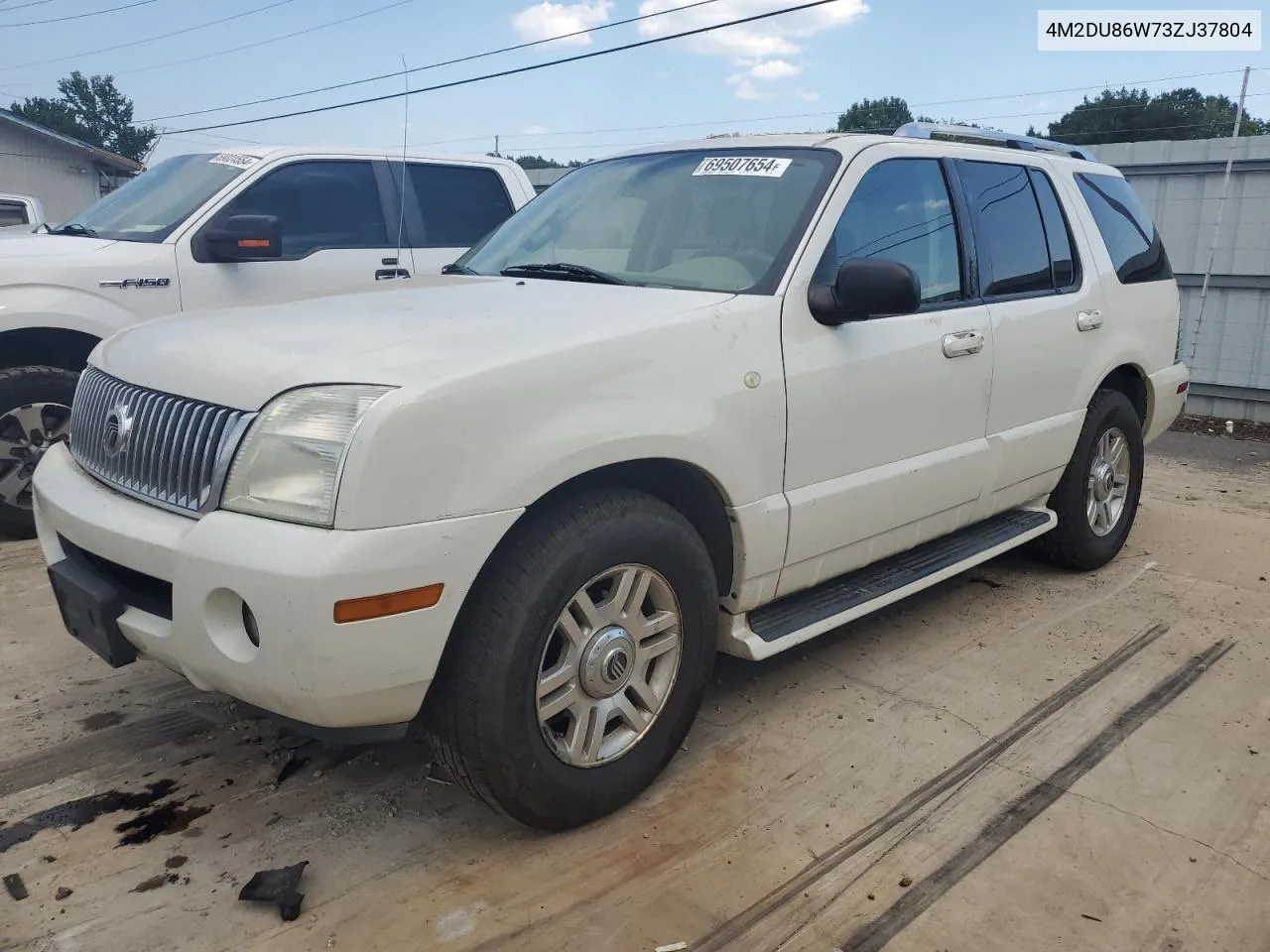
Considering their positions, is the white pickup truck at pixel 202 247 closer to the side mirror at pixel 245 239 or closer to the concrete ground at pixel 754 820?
the side mirror at pixel 245 239

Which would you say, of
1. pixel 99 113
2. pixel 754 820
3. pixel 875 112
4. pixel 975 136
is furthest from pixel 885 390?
pixel 99 113

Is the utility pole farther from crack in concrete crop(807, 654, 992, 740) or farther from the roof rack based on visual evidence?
crack in concrete crop(807, 654, 992, 740)

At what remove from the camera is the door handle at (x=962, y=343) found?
3.70 m

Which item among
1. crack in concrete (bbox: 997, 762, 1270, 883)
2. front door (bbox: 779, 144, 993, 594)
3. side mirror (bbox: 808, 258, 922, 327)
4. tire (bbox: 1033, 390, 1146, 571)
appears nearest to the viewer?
crack in concrete (bbox: 997, 762, 1270, 883)

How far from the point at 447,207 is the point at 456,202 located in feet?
0.27

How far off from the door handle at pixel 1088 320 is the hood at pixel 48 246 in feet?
16.0

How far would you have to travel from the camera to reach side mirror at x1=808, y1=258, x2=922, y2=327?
120 inches

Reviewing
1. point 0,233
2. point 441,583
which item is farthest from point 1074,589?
point 0,233

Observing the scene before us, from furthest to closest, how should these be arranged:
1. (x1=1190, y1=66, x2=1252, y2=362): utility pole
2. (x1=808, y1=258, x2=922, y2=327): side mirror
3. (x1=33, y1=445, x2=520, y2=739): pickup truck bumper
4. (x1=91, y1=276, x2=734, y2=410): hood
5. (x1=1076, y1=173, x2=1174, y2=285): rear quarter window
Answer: (x1=1190, y1=66, x2=1252, y2=362): utility pole
(x1=1076, y1=173, x2=1174, y2=285): rear quarter window
(x1=808, y1=258, x2=922, y2=327): side mirror
(x1=91, y1=276, x2=734, y2=410): hood
(x1=33, y1=445, x2=520, y2=739): pickup truck bumper

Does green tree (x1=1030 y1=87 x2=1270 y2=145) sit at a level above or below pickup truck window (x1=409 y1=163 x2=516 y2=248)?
above

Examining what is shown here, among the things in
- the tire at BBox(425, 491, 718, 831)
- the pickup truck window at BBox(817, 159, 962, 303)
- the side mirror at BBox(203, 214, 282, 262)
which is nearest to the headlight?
the tire at BBox(425, 491, 718, 831)

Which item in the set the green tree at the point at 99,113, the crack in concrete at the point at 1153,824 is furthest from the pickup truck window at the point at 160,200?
the green tree at the point at 99,113

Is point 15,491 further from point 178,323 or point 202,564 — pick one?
point 202,564

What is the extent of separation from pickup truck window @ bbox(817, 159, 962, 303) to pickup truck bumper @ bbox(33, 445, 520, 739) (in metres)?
1.69
